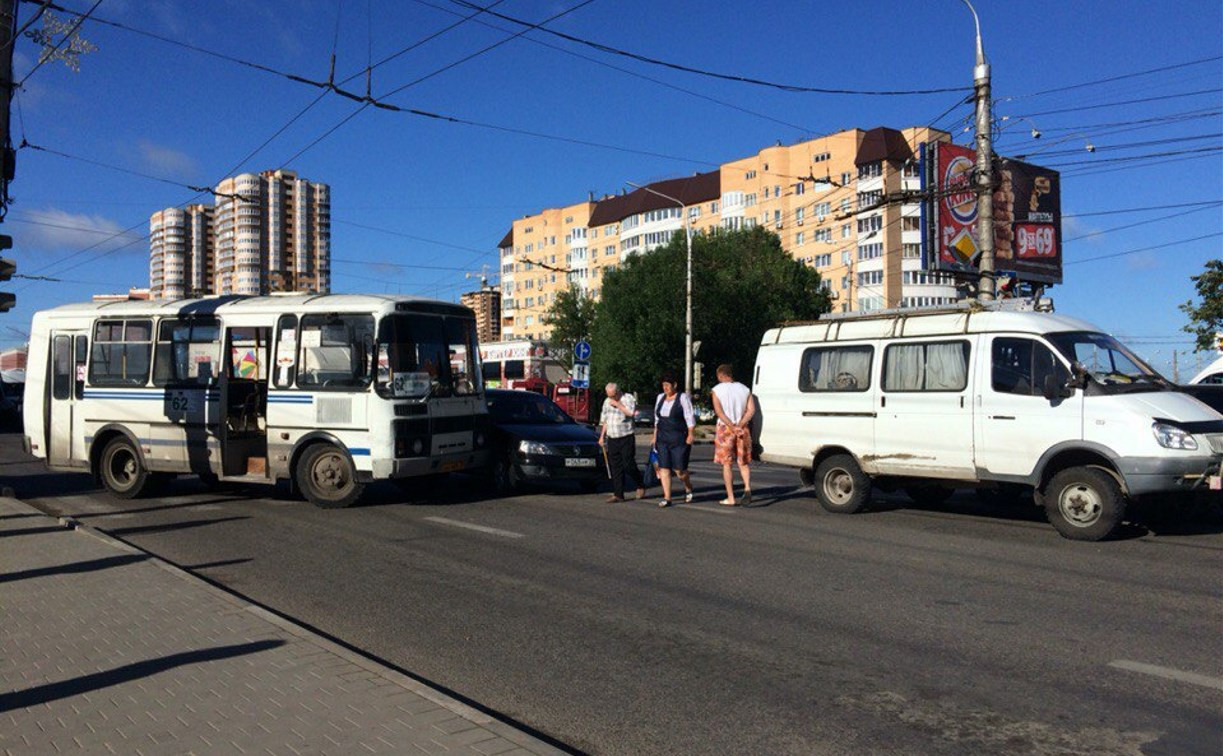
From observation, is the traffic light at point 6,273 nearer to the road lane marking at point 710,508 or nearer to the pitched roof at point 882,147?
the road lane marking at point 710,508

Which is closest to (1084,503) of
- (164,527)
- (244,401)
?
(164,527)

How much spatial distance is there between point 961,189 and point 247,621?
15.6m

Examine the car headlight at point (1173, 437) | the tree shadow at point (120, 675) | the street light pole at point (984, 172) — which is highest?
the street light pole at point (984, 172)

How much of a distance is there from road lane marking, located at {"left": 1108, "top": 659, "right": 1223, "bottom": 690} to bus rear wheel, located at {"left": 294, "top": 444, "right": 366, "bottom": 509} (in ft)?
32.0

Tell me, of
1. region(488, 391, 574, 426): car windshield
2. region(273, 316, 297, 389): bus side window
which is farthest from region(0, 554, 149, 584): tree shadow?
region(488, 391, 574, 426): car windshield

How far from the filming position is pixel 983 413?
1084 centimetres

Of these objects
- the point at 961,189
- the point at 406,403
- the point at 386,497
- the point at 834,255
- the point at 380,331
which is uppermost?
the point at 834,255

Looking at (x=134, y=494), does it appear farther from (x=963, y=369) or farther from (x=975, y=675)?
(x=975, y=675)

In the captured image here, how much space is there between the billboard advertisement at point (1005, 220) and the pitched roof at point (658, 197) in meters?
63.7

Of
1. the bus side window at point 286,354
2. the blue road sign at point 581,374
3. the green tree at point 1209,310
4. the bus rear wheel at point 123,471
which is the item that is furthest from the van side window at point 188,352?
the green tree at point 1209,310

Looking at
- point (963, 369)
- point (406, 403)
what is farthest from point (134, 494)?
point (963, 369)

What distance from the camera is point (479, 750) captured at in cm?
411

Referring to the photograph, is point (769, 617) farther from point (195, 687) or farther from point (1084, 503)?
point (1084, 503)

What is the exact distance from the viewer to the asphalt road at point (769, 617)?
4742 millimetres
